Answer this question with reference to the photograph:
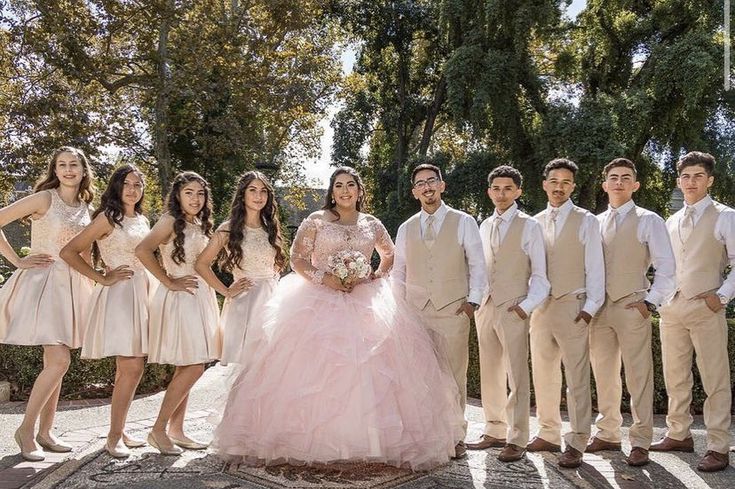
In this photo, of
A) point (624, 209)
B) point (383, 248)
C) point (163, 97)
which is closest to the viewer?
point (624, 209)

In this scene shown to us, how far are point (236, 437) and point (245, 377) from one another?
369 millimetres

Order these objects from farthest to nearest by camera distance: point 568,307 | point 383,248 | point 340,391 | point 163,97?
point 163,97
point 383,248
point 568,307
point 340,391

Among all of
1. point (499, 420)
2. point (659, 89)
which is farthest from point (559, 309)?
point (659, 89)

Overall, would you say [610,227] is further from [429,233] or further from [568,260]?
[429,233]

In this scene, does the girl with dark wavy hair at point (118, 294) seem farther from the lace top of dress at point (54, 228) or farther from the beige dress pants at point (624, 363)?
the beige dress pants at point (624, 363)

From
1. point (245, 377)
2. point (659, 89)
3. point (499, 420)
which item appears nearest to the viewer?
point (245, 377)

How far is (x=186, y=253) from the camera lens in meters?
4.73

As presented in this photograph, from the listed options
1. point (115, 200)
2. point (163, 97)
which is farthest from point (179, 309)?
point (163, 97)

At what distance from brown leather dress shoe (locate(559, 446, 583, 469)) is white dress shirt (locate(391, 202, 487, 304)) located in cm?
115

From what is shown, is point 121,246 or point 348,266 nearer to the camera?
point 348,266

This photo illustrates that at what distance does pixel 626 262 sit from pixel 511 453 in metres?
1.51

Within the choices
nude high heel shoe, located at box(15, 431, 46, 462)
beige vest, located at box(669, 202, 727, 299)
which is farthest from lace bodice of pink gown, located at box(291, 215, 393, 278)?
beige vest, located at box(669, 202, 727, 299)

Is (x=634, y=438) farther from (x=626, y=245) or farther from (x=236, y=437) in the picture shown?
(x=236, y=437)

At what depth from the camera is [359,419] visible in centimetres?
396
